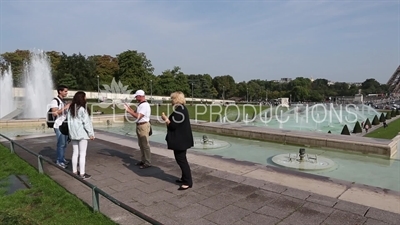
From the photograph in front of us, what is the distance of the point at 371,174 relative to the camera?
8.76m

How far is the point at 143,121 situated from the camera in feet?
22.5

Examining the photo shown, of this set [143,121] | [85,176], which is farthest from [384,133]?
[85,176]

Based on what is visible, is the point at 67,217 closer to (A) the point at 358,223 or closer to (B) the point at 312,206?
(B) the point at 312,206

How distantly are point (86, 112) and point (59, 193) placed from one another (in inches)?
68.1

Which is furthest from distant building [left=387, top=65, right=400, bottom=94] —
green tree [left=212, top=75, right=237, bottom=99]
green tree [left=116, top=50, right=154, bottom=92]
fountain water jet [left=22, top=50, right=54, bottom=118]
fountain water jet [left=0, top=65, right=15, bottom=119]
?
fountain water jet [left=0, top=65, right=15, bottom=119]

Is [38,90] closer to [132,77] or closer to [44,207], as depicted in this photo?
[44,207]

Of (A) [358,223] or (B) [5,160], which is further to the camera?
(B) [5,160]

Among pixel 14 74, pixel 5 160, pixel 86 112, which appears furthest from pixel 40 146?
pixel 14 74

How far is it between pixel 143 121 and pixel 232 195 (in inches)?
115

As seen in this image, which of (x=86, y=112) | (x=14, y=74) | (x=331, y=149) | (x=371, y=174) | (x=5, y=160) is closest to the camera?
(x=86, y=112)

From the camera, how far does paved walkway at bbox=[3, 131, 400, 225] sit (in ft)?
13.9

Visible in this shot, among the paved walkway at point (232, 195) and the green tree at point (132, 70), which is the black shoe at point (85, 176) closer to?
the paved walkway at point (232, 195)

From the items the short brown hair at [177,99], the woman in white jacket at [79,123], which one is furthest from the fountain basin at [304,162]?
the woman in white jacket at [79,123]

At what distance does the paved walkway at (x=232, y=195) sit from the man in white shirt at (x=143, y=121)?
1.17ft
